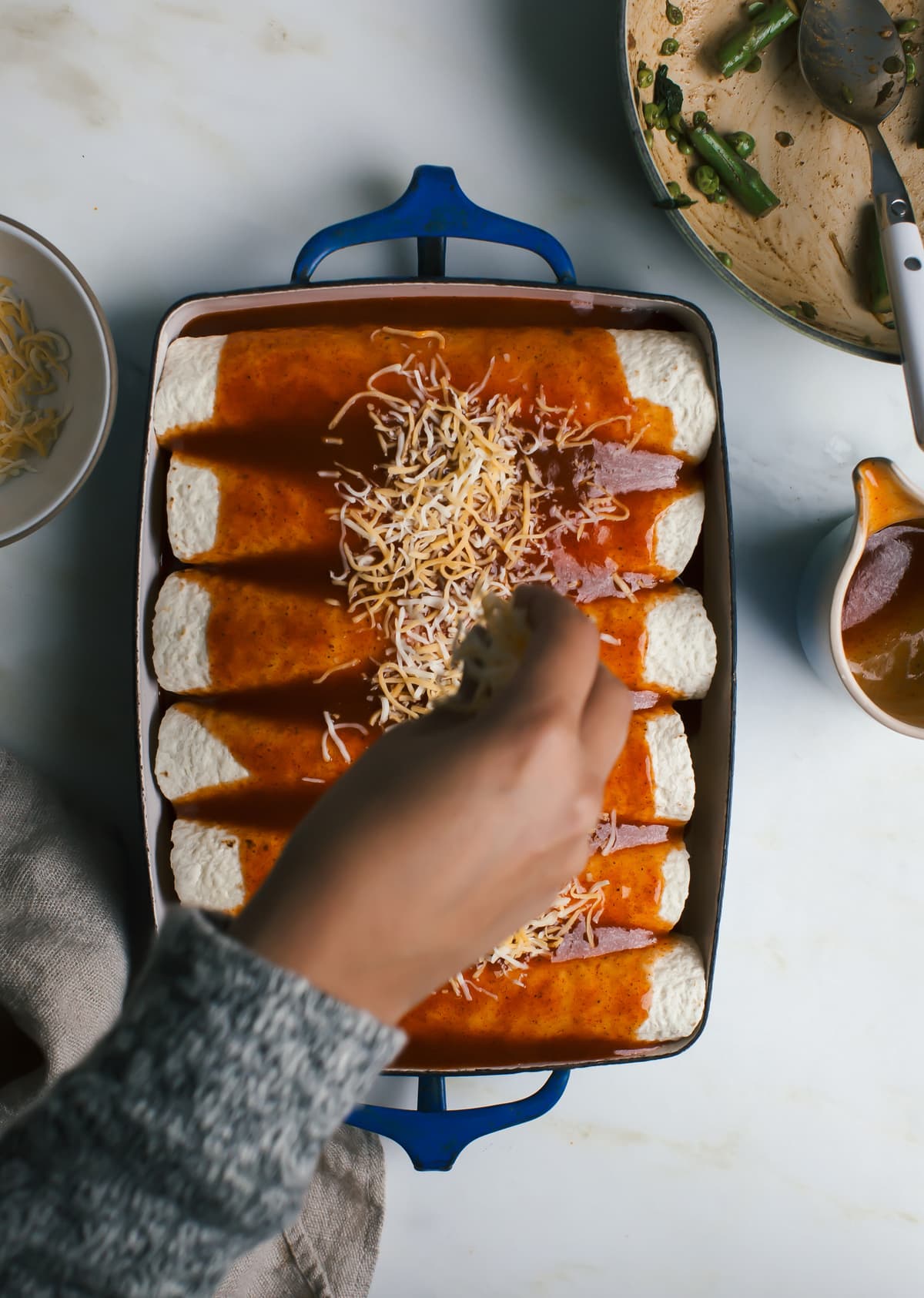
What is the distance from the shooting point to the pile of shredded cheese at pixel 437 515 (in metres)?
1.41

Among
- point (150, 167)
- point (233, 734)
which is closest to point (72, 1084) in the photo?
point (233, 734)

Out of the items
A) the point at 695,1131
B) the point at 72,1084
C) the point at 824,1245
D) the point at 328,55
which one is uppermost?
the point at 328,55

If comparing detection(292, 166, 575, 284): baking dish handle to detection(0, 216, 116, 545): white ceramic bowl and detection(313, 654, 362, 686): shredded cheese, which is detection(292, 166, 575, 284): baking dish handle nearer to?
detection(0, 216, 116, 545): white ceramic bowl

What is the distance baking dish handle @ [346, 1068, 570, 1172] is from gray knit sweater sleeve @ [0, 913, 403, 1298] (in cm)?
91

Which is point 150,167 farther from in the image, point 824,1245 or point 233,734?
point 824,1245

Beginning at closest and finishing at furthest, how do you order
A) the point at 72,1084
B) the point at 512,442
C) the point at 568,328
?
the point at 72,1084 → the point at 512,442 → the point at 568,328

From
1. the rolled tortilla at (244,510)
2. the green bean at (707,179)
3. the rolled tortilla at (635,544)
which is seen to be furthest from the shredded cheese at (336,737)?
the green bean at (707,179)

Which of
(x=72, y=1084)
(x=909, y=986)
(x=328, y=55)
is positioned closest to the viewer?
(x=72, y=1084)

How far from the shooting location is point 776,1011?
1.76 m

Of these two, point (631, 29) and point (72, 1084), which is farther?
point (631, 29)

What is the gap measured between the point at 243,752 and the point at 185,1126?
0.83 metres

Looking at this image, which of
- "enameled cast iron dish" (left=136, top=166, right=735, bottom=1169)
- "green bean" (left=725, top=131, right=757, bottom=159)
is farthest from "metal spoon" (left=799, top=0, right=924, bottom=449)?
"enameled cast iron dish" (left=136, top=166, right=735, bottom=1169)

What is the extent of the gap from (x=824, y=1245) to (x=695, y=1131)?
33 centimetres

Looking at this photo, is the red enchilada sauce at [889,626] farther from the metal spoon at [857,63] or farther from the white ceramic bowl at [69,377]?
the white ceramic bowl at [69,377]
